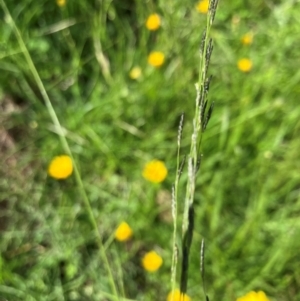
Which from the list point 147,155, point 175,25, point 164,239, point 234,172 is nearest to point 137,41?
point 175,25

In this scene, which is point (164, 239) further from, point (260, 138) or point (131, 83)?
point (131, 83)

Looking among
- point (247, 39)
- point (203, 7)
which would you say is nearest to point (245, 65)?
point (247, 39)

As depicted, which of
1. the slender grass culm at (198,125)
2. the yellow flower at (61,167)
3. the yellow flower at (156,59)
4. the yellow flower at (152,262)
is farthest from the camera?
the yellow flower at (156,59)

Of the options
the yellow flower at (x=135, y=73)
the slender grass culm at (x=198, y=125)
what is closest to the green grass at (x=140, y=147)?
the yellow flower at (x=135, y=73)

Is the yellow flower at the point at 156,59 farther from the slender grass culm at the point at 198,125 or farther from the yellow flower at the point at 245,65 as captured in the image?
the slender grass culm at the point at 198,125

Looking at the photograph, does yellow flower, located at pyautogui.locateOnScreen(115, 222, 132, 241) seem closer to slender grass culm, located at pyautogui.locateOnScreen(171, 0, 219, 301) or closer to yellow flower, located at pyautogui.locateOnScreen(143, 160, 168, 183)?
yellow flower, located at pyautogui.locateOnScreen(143, 160, 168, 183)
